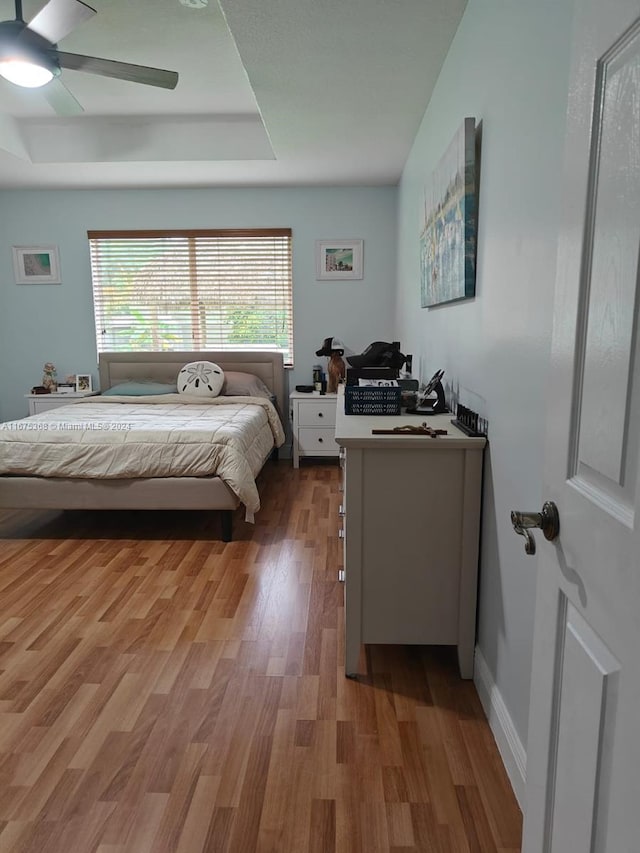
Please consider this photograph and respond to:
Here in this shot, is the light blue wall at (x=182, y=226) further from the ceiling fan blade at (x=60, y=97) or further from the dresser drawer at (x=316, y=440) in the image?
the ceiling fan blade at (x=60, y=97)

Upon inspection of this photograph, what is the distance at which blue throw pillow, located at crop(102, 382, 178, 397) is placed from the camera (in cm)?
461

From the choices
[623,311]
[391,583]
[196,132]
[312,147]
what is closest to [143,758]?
[391,583]

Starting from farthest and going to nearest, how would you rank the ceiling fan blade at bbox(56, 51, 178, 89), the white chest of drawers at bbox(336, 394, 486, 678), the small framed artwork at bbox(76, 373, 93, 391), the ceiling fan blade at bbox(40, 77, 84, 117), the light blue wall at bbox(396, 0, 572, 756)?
the small framed artwork at bbox(76, 373, 93, 391), the ceiling fan blade at bbox(40, 77, 84, 117), the ceiling fan blade at bbox(56, 51, 178, 89), the white chest of drawers at bbox(336, 394, 486, 678), the light blue wall at bbox(396, 0, 572, 756)

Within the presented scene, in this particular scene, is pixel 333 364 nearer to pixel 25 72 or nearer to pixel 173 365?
pixel 173 365

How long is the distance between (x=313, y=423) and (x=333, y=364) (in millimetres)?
532

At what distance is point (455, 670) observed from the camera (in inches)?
77.0

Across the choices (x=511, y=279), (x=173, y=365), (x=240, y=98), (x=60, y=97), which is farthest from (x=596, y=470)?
(x=173, y=365)

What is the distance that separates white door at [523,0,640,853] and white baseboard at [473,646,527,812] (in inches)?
20.8

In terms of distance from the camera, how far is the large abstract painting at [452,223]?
1841 millimetres

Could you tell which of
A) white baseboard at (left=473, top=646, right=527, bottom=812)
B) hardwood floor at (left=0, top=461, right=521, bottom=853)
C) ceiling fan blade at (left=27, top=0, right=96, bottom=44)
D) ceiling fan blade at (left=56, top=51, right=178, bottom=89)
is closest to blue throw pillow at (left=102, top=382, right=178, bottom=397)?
hardwood floor at (left=0, top=461, right=521, bottom=853)

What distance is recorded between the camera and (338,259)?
4.93 m

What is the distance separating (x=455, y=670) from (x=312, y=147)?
3.27 metres

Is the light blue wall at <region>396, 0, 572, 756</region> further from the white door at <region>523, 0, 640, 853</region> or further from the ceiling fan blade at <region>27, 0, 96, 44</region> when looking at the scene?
the ceiling fan blade at <region>27, 0, 96, 44</region>

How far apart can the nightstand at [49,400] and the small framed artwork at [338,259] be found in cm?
232
